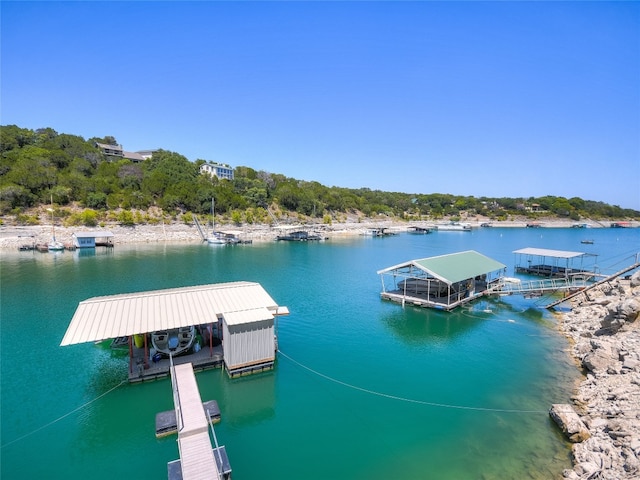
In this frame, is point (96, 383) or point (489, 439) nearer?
point (489, 439)

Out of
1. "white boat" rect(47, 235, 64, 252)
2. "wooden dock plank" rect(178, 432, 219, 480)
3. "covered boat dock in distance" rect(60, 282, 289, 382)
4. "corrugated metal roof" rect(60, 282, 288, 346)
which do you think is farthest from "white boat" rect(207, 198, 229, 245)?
"wooden dock plank" rect(178, 432, 219, 480)

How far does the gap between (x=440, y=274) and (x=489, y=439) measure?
52.2 feet

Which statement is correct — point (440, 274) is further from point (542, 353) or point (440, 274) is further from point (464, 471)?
point (464, 471)

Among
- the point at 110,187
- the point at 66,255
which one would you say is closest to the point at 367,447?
the point at 66,255

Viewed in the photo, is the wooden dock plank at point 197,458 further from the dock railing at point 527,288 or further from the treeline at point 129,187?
the treeline at point 129,187

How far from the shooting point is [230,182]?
10525 centimetres

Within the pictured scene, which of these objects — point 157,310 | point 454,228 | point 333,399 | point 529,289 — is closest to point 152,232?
point 157,310

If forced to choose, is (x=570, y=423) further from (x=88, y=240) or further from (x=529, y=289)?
(x=88, y=240)

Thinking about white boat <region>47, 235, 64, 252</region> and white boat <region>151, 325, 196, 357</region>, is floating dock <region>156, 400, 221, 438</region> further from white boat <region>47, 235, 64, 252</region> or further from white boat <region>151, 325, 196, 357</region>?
white boat <region>47, 235, 64, 252</region>

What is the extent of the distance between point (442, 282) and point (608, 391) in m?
16.1

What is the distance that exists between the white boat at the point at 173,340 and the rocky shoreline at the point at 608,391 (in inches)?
640

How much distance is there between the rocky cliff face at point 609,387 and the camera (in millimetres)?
11016

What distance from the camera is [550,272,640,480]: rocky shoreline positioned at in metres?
11.0

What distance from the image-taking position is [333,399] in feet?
52.4
